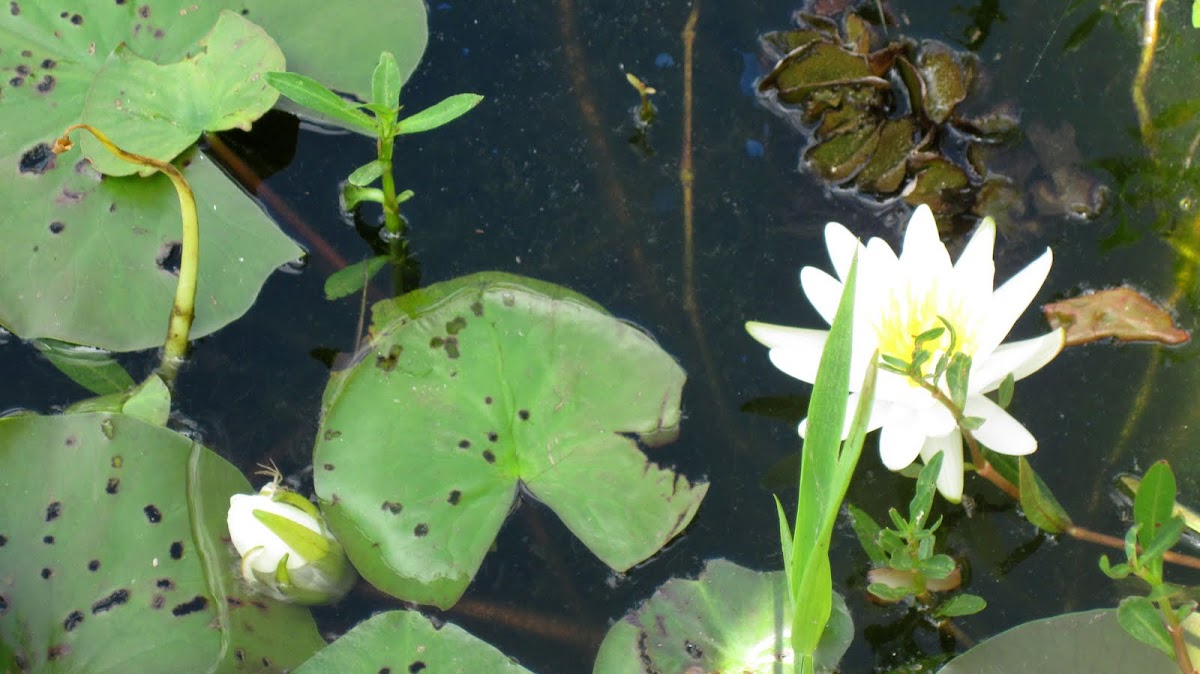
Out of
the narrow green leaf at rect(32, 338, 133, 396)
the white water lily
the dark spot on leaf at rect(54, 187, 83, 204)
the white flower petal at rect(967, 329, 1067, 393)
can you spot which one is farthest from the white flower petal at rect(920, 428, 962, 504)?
the dark spot on leaf at rect(54, 187, 83, 204)

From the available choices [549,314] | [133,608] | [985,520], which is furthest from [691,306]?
[133,608]

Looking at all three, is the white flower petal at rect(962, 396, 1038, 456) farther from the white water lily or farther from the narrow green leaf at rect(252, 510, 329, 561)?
the narrow green leaf at rect(252, 510, 329, 561)

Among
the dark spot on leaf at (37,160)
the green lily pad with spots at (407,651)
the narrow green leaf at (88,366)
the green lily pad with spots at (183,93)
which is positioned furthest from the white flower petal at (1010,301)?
the dark spot on leaf at (37,160)

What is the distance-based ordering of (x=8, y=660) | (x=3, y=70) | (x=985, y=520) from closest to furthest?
(x=8, y=660) < (x=985, y=520) < (x=3, y=70)

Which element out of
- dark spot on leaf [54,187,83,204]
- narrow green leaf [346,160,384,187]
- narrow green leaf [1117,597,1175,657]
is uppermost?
dark spot on leaf [54,187,83,204]

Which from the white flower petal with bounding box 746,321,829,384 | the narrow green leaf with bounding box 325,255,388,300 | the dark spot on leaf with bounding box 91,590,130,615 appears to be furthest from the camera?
the narrow green leaf with bounding box 325,255,388,300

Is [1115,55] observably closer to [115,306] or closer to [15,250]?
[115,306]
